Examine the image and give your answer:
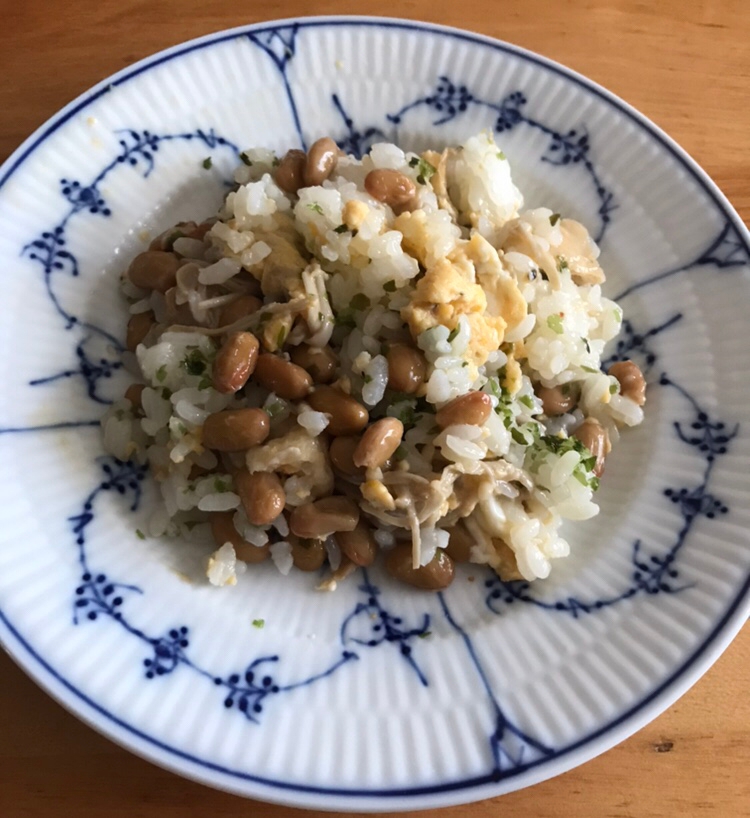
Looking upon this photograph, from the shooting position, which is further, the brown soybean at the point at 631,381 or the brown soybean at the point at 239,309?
the brown soybean at the point at 631,381

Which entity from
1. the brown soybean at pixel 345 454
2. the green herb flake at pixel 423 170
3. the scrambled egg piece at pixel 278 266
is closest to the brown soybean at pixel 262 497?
the brown soybean at pixel 345 454

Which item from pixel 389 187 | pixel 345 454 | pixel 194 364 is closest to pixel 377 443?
pixel 345 454

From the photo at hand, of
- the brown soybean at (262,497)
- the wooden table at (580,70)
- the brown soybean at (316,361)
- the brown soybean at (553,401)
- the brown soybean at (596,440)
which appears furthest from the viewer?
the brown soybean at (553,401)

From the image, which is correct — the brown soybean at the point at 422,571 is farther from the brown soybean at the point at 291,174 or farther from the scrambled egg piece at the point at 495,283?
the brown soybean at the point at 291,174

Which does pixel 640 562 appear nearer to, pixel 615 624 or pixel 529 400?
pixel 615 624

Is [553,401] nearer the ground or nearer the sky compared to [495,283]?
nearer the ground

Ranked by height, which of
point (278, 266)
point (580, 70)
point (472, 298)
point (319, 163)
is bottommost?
point (278, 266)

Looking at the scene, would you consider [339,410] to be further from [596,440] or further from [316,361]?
[596,440]
